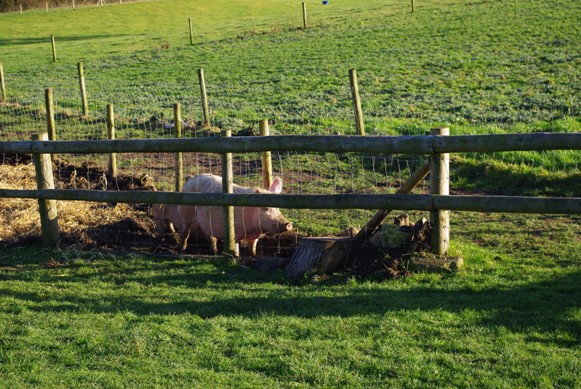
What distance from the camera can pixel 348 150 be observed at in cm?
792

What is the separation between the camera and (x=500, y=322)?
20.3 feet

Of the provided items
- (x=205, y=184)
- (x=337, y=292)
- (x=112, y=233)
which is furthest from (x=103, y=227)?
(x=337, y=292)

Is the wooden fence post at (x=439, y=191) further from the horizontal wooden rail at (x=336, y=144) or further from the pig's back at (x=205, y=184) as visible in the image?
the pig's back at (x=205, y=184)

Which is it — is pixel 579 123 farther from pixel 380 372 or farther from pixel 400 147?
pixel 380 372

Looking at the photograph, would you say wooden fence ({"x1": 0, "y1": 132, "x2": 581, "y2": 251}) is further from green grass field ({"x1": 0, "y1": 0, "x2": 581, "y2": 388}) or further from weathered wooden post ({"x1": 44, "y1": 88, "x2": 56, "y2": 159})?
weathered wooden post ({"x1": 44, "y1": 88, "x2": 56, "y2": 159})

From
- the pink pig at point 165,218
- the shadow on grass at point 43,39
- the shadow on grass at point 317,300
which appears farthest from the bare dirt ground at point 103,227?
the shadow on grass at point 43,39

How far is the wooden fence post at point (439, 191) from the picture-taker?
7824 millimetres

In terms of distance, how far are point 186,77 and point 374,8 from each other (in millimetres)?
24962

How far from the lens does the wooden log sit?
7.92 m

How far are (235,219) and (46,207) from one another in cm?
252

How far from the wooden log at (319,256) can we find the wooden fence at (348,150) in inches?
16.3

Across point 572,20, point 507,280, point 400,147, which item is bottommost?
point 507,280

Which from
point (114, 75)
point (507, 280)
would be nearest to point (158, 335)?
point (507, 280)

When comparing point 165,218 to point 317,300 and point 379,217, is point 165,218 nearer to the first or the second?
point 379,217
